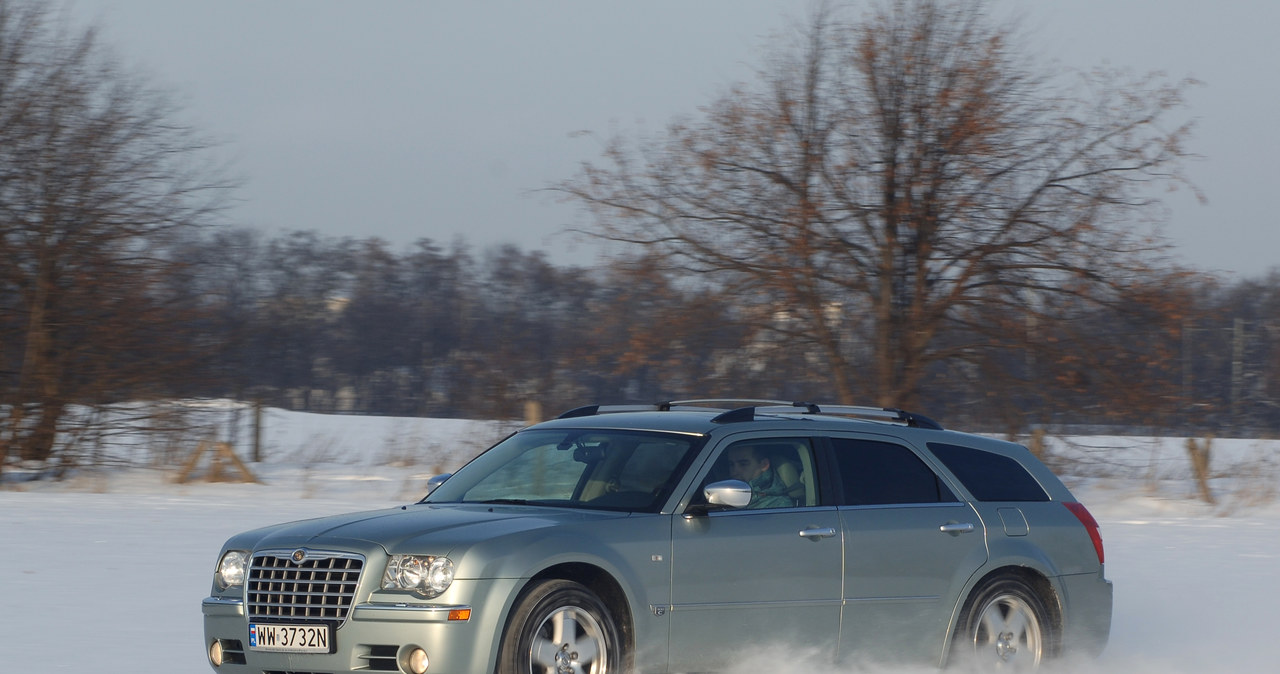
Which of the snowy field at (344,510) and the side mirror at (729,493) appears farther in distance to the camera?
the snowy field at (344,510)

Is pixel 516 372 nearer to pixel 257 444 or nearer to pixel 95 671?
pixel 257 444

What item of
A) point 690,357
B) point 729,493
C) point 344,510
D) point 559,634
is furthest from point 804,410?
point 690,357

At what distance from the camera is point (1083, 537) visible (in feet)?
27.8

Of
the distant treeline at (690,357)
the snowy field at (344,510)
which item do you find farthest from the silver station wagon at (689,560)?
the distant treeline at (690,357)

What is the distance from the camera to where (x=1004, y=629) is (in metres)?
8.08

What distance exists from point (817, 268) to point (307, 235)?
3081cm

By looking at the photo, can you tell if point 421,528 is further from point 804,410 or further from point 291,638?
point 804,410

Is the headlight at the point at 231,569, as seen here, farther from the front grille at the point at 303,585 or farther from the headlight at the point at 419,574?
the headlight at the point at 419,574

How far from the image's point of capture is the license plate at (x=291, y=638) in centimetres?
621

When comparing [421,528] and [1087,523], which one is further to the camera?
[1087,523]

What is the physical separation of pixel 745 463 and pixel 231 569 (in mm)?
2541

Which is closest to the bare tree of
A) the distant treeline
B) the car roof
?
the distant treeline

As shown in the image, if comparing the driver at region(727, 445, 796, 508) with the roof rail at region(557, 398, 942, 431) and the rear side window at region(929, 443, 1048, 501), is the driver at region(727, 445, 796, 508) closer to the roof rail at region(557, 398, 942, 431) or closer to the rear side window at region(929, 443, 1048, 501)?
the roof rail at region(557, 398, 942, 431)

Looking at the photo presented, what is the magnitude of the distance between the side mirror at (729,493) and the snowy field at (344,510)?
0.86m
